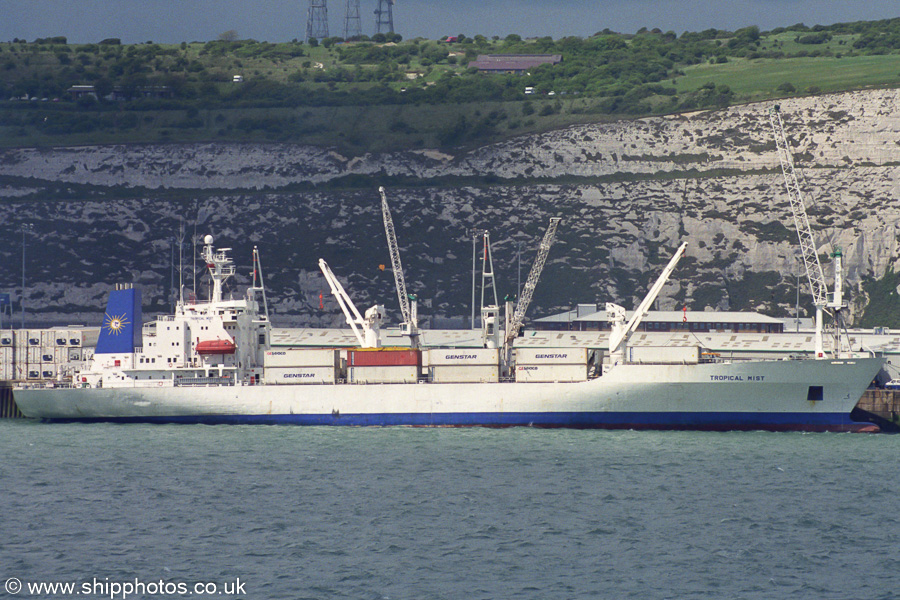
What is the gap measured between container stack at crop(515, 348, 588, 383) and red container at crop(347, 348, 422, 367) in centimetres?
639

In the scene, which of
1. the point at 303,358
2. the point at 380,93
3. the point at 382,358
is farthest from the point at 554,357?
the point at 380,93

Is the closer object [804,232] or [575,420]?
[575,420]

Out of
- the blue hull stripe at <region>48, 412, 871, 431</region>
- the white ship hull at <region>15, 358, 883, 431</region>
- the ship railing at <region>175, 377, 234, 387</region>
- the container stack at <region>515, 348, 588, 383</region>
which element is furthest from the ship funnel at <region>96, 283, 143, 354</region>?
the container stack at <region>515, 348, 588, 383</region>

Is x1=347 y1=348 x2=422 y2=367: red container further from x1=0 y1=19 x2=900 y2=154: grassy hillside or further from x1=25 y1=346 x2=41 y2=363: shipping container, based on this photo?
x1=0 y1=19 x2=900 y2=154: grassy hillside

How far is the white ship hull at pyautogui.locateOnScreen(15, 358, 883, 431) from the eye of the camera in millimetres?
64375

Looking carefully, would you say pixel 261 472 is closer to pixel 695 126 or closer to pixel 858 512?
pixel 858 512

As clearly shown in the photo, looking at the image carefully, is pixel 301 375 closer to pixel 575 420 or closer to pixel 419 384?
pixel 419 384

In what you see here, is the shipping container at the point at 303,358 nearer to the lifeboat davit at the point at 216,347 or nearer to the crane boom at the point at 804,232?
the lifeboat davit at the point at 216,347

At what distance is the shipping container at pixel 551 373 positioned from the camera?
67.3m

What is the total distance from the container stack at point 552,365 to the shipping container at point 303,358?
11.1m

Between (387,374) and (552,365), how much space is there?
9.78 metres

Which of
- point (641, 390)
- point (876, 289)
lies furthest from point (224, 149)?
point (641, 390)

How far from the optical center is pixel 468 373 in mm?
68312

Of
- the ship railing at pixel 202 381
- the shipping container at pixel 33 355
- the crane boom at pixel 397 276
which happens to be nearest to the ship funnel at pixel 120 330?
the ship railing at pixel 202 381
